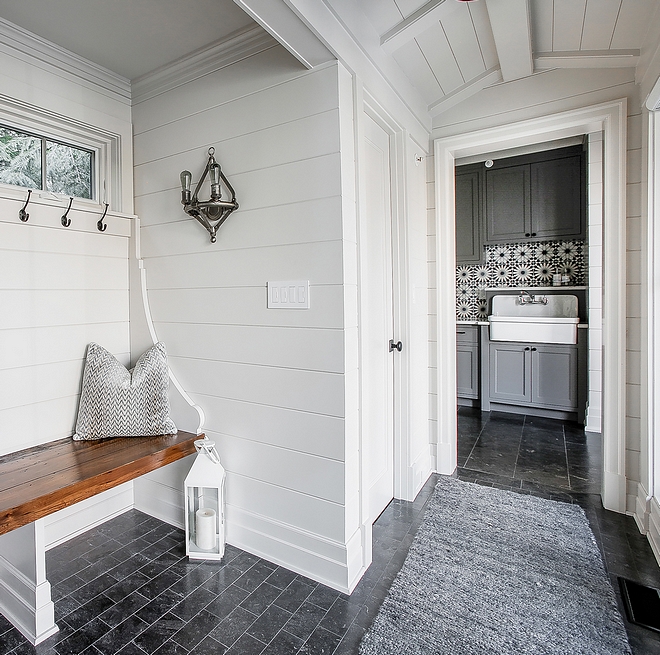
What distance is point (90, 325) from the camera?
2.18 meters

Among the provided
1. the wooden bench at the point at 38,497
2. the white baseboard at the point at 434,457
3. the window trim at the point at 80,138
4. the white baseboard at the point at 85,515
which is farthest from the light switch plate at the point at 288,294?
the white baseboard at the point at 434,457

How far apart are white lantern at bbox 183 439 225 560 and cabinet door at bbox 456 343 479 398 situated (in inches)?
123

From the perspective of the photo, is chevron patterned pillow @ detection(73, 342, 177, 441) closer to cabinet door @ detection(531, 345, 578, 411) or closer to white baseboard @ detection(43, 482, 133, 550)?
white baseboard @ detection(43, 482, 133, 550)

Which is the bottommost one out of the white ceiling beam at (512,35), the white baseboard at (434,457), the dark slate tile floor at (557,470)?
the dark slate tile floor at (557,470)

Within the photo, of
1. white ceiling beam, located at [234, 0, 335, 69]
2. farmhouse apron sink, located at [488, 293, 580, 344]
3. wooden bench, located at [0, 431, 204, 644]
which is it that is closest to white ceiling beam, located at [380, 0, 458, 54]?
white ceiling beam, located at [234, 0, 335, 69]

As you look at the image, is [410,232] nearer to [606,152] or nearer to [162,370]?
[606,152]

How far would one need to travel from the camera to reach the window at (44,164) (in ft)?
6.23

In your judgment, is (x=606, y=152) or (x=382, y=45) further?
(x=606, y=152)

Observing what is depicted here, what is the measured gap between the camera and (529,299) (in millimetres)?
4344

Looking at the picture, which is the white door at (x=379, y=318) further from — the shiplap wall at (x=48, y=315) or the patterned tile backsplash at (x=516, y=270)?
the patterned tile backsplash at (x=516, y=270)

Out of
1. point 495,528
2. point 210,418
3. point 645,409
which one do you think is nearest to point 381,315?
point 210,418

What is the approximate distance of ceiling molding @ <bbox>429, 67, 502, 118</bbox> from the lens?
8.02 feet

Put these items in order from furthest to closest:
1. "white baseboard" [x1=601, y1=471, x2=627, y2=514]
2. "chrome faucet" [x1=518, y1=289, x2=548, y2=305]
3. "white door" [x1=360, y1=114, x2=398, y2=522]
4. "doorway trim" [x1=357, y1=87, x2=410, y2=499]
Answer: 1. "chrome faucet" [x1=518, y1=289, x2=548, y2=305]
2. "doorway trim" [x1=357, y1=87, x2=410, y2=499]
3. "white baseboard" [x1=601, y1=471, x2=627, y2=514]
4. "white door" [x1=360, y1=114, x2=398, y2=522]

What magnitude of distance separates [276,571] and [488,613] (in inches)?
33.6
